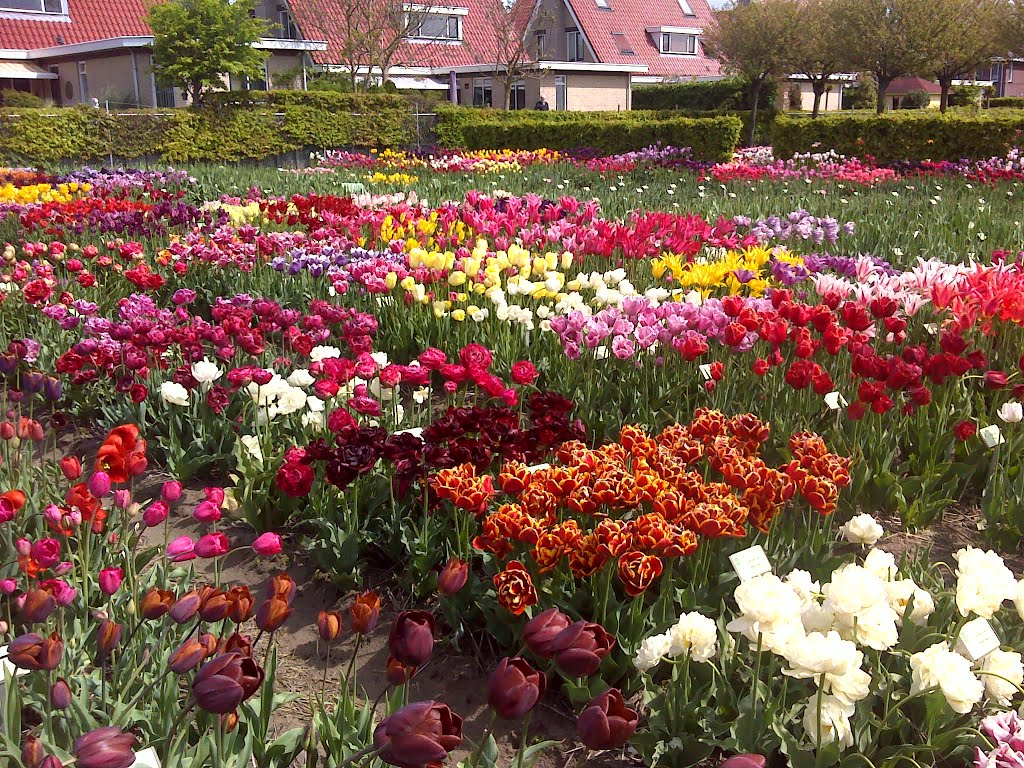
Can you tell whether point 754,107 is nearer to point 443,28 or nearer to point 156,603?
point 443,28

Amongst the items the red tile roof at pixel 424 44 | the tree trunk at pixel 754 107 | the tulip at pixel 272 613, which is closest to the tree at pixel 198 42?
the red tile roof at pixel 424 44

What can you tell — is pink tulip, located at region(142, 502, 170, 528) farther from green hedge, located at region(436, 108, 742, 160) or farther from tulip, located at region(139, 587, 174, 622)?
green hedge, located at region(436, 108, 742, 160)

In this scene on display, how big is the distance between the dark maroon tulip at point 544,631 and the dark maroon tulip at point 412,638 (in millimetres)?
177

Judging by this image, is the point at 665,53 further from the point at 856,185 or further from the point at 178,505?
the point at 178,505

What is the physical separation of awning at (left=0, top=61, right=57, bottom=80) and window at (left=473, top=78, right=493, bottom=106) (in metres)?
18.3

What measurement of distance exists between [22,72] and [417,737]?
130ft

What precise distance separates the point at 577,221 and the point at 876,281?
13.1 feet

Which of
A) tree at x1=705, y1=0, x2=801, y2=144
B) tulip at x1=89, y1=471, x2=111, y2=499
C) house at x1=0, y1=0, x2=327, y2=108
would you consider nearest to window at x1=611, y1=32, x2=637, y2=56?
tree at x1=705, y1=0, x2=801, y2=144

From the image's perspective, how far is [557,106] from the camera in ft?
139

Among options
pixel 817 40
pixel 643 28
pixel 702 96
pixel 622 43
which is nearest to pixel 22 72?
pixel 702 96

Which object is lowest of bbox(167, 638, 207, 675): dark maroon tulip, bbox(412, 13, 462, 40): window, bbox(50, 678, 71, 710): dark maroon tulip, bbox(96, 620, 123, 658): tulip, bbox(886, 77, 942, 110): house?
bbox(96, 620, 123, 658): tulip

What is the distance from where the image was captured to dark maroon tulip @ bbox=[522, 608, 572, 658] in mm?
1596

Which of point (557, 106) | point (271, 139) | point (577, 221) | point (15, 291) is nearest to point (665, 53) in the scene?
point (557, 106)

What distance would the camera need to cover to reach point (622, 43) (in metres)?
45.3
